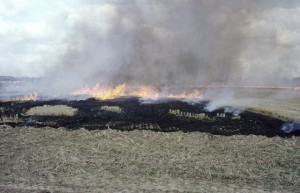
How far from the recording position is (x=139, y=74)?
74.4 metres

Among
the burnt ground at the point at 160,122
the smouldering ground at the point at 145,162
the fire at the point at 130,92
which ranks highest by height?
the fire at the point at 130,92

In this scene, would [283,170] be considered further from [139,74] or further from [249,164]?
[139,74]

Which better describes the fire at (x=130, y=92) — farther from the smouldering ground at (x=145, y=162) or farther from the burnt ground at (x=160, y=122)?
the smouldering ground at (x=145, y=162)

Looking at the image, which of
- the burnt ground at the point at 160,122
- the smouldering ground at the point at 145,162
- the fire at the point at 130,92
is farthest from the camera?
the fire at the point at 130,92

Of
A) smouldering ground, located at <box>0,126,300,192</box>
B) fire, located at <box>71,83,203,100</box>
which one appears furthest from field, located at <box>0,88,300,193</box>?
fire, located at <box>71,83,203,100</box>

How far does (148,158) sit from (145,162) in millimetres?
766

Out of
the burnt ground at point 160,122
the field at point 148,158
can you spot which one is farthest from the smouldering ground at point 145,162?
the burnt ground at point 160,122

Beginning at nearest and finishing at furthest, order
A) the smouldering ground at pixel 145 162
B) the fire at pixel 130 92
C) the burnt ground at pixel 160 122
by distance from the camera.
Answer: the smouldering ground at pixel 145 162
the burnt ground at pixel 160 122
the fire at pixel 130 92

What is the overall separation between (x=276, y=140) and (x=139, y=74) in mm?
51900

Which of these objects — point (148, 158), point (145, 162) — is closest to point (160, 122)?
point (148, 158)

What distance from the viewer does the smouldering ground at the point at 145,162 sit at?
1486cm

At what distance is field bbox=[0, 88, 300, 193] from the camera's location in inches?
589

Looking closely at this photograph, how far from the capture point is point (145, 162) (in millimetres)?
18109

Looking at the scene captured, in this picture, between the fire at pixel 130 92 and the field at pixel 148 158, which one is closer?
the field at pixel 148 158
